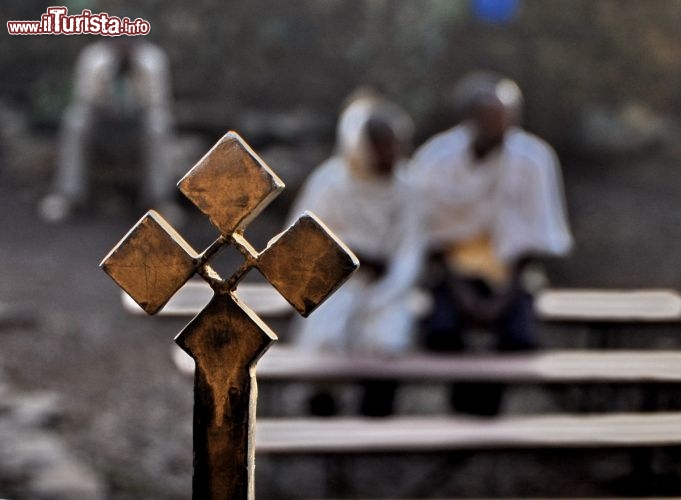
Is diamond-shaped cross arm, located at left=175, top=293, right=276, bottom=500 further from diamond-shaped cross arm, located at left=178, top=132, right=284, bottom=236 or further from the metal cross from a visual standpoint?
diamond-shaped cross arm, located at left=178, top=132, right=284, bottom=236

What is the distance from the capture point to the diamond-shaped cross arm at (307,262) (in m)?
1.88

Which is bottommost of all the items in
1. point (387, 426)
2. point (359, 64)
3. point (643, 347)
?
point (643, 347)

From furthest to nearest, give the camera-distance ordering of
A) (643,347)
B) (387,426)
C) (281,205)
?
(281,205)
(643,347)
(387,426)

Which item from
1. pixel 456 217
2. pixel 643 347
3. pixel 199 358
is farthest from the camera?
pixel 643 347

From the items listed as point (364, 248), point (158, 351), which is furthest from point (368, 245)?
point (158, 351)

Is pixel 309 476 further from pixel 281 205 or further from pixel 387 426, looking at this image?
pixel 281 205

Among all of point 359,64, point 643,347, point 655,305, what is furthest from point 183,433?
point 359,64

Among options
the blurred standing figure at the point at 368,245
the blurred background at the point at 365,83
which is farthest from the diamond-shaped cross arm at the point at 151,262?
the blurred background at the point at 365,83

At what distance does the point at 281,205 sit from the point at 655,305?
14.1 ft

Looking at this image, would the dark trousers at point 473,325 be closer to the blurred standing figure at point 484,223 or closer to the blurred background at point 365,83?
the blurred standing figure at point 484,223

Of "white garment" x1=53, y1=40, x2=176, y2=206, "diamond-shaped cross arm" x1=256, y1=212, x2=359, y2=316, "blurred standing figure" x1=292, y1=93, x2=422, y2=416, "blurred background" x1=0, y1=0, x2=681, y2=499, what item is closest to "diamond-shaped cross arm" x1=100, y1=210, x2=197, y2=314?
"diamond-shaped cross arm" x1=256, y1=212, x2=359, y2=316

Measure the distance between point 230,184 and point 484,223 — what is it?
3.58m

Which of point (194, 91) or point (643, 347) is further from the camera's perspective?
point (194, 91)

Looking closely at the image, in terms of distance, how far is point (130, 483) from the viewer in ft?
15.8
